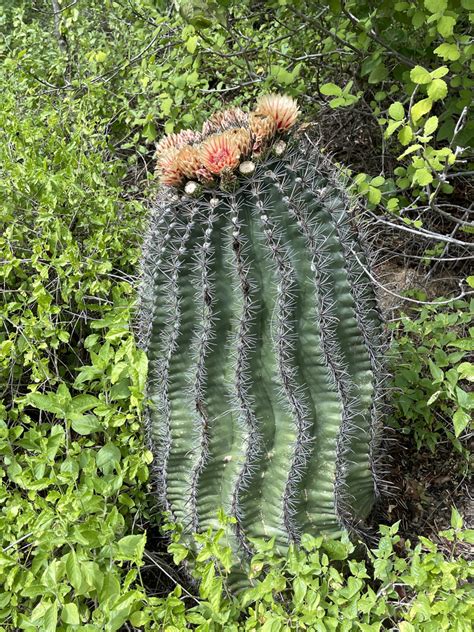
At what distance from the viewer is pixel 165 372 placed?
5.55 feet

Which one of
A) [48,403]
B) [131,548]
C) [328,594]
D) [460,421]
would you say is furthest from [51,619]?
[460,421]

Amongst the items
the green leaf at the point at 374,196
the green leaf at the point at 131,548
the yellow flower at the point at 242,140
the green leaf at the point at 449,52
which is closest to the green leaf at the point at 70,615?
the green leaf at the point at 131,548

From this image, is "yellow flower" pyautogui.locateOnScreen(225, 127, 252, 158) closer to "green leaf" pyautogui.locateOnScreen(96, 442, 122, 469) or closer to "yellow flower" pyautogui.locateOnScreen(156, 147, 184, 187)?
"yellow flower" pyautogui.locateOnScreen(156, 147, 184, 187)

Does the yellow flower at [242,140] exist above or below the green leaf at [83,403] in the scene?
above

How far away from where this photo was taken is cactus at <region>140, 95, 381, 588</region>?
1558 mm

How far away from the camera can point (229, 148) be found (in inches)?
58.6

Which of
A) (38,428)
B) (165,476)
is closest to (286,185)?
(165,476)

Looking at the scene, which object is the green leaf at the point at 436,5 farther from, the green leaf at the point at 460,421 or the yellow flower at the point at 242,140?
the green leaf at the point at 460,421

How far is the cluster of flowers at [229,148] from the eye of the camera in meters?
1.49

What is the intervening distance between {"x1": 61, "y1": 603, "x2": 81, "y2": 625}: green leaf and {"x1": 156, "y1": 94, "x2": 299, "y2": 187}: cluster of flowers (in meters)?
1.11

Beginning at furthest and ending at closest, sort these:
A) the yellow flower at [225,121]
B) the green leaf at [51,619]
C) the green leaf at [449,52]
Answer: the green leaf at [449,52], the yellow flower at [225,121], the green leaf at [51,619]

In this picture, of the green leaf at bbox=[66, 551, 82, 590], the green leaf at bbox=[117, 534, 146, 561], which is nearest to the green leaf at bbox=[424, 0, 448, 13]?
the green leaf at bbox=[117, 534, 146, 561]

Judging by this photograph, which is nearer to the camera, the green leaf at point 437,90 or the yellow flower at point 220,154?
the yellow flower at point 220,154

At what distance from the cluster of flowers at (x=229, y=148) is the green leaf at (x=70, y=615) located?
111cm
